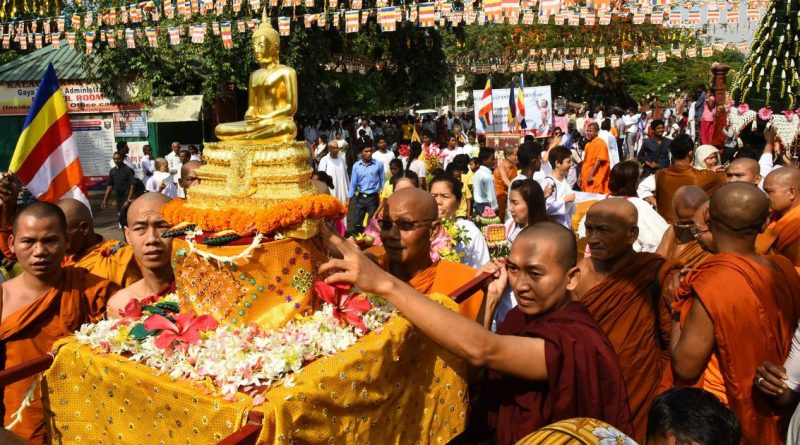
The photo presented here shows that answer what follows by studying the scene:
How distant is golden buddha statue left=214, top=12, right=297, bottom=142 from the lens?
2.68 meters

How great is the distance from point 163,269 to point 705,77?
3969cm

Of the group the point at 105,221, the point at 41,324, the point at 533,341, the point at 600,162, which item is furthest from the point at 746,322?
the point at 105,221

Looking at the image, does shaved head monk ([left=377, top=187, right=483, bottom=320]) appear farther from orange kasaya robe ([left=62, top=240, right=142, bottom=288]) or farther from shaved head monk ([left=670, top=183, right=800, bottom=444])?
orange kasaya robe ([left=62, top=240, right=142, bottom=288])

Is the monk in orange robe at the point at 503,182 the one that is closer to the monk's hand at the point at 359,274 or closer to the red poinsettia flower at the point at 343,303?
the red poinsettia flower at the point at 343,303

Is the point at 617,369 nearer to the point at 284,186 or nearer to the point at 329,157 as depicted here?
the point at 284,186

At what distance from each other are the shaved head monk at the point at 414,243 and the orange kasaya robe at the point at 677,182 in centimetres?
413

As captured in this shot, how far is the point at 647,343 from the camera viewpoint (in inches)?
145

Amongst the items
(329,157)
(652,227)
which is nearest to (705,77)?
(329,157)

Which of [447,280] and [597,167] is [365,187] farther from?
[447,280]

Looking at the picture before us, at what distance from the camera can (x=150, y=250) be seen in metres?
3.56

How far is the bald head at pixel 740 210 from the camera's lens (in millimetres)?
3229

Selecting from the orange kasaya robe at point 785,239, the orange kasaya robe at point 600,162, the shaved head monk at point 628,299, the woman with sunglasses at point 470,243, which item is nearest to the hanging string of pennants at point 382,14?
the orange kasaya robe at point 600,162

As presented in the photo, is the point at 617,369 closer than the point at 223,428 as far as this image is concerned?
No

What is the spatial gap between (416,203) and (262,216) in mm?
1478
